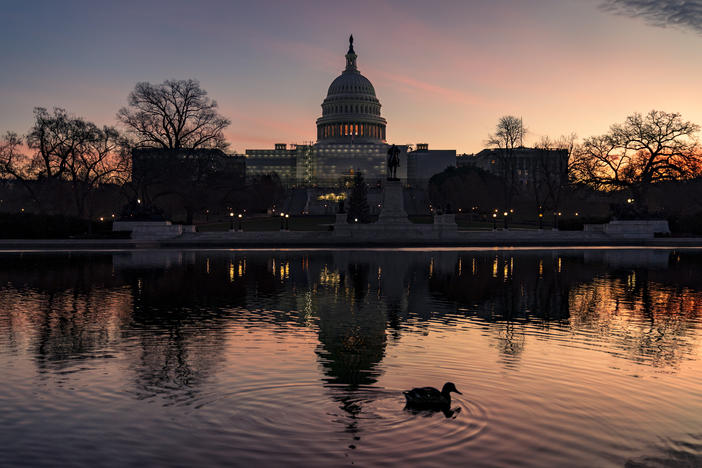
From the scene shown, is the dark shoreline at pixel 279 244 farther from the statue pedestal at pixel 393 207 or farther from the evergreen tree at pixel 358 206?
the evergreen tree at pixel 358 206

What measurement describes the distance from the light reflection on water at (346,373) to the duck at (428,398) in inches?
7.6

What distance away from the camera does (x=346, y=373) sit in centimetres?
1200

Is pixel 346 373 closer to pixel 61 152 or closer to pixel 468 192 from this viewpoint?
pixel 61 152

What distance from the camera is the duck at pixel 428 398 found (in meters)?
9.90

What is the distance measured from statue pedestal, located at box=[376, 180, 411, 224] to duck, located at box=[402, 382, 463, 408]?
5122 cm

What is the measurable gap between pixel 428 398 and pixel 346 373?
2384 millimetres

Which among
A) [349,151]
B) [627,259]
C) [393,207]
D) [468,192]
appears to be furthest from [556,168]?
[349,151]

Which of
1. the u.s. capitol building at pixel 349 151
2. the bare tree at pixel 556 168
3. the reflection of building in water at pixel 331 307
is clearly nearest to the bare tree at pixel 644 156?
the bare tree at pixel 556 168

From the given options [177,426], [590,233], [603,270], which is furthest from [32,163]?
[177,426]

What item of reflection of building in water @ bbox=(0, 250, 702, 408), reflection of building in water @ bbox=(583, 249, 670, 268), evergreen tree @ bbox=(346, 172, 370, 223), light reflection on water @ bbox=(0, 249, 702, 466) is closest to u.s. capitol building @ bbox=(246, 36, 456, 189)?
evergreen tree @ bbox=(346, 172, 370, 223)

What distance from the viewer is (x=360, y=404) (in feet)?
33.7

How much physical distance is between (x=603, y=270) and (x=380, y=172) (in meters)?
153

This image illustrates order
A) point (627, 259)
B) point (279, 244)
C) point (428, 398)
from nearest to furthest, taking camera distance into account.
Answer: point (428, 398), point (627, 259), point (279, 244)

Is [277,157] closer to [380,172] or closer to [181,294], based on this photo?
[380,172]
